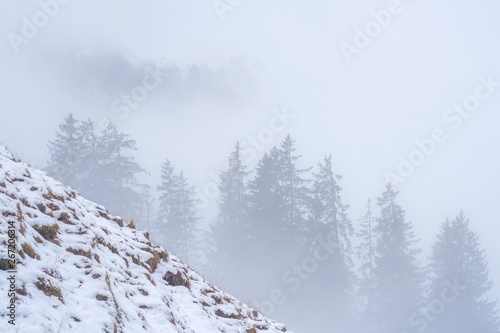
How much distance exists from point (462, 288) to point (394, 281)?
5883mm

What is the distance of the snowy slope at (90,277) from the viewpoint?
5.86 m

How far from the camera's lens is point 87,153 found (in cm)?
3728

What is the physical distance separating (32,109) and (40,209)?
81260mm

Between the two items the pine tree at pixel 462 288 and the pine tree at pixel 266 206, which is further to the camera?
the pine tree at pixel 266 206

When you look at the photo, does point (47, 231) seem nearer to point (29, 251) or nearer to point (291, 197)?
point (29, 251)

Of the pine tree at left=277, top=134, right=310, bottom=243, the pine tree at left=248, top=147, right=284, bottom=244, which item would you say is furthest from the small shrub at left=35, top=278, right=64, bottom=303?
the pine tree at left=277, top=134, right=310, bottom=243

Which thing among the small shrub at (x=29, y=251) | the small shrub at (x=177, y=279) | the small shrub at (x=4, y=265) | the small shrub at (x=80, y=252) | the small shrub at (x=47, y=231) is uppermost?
the small shrub at (x=177, y=279)

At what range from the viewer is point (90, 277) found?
7.14 m

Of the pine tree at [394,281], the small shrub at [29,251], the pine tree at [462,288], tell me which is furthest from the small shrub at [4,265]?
the pine tree at [462,288]

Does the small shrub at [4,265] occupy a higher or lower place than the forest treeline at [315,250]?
lower

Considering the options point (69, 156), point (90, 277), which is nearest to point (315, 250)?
point (69, 156)

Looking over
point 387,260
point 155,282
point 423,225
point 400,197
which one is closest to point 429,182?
point 400,197

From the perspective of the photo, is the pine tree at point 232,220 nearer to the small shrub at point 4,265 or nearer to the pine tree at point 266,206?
the pine tree at point 266,206

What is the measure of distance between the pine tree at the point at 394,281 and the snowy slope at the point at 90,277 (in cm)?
2857
